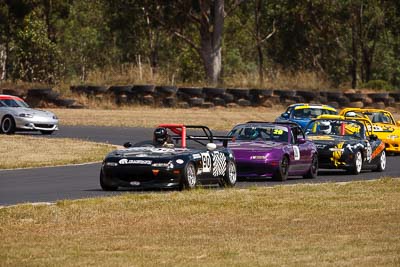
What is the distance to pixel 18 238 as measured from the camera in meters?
13.9

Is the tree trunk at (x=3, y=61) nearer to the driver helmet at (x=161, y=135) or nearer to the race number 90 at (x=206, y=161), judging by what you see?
the driver helmet at (x=161, y=135)

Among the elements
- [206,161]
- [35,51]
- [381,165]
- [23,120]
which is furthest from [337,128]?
[35,51]

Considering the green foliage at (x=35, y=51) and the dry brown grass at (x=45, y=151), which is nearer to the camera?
the dry brown grass at (x=45, y=151)

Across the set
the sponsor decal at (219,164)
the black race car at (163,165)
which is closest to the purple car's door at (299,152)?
the sponsor decal at (219,164)

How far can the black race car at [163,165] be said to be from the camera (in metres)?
20.1

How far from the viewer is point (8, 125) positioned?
125ft

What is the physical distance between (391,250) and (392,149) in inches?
905

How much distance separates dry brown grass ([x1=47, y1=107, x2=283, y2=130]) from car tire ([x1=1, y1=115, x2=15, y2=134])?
615 centimetres

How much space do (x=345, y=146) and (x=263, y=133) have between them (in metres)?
2.83

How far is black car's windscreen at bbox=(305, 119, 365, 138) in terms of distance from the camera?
28538 millimetres

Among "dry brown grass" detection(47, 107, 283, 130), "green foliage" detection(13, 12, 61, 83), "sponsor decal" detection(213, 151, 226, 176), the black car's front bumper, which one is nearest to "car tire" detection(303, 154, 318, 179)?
"sponsor decal" detection(213, 151, 226, 176)

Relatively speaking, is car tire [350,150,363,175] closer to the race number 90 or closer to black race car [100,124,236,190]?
black race car [100,124,236,190]

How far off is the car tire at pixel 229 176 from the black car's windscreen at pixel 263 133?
9.88 feet

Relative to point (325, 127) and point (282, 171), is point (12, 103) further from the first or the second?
point (282, 171)
